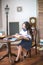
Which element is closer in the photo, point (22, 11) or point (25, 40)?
point (25, 40)

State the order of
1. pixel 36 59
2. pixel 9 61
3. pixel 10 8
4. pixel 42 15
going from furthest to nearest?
pixel 10 8, pixel 42 15, pixel 36 59, pixel 9 61

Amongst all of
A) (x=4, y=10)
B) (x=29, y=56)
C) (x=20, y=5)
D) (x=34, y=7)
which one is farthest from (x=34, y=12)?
(x=29, y=56)

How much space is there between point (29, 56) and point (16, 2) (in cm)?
274

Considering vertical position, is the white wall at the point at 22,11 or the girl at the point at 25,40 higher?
the white wall at the point at 22,11

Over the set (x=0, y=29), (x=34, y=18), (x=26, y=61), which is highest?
(x=34, y=18)

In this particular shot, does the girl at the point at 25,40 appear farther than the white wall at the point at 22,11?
No

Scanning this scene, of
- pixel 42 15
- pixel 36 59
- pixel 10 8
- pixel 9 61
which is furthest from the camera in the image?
pixel 10 8

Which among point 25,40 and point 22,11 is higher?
point 22,11

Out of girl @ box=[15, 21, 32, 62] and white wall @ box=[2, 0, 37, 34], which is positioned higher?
white wall @ box=[2, 0, 37, 34]

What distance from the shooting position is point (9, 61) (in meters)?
3.94

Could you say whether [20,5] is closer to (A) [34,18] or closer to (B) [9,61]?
(A) [34,18]

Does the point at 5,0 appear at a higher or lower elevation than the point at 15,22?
higher

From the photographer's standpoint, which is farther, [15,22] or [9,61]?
[15,22]

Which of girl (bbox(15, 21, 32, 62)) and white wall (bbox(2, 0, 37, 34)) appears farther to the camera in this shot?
white wall (bbox(2, 0, 37, 34))
